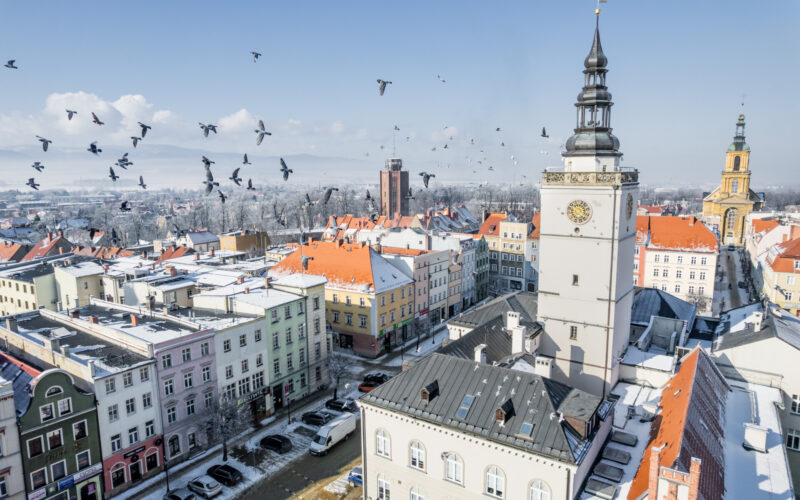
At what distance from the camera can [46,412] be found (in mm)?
28344

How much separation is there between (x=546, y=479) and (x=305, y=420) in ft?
82.8

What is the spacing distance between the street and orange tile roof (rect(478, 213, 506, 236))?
57439 mm

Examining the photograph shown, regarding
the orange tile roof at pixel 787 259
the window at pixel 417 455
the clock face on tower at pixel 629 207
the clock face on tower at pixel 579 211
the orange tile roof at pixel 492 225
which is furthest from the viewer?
the orange tile roof at pixel 492 225

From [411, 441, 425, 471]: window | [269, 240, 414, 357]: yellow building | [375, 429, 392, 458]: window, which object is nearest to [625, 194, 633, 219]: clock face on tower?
[411, 441, 425, 471]: window

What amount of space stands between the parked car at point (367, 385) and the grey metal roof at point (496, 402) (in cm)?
2033

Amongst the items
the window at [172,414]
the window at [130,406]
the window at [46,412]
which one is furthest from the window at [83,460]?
the window at [172,414]

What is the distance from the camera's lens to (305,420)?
41906 millimetres

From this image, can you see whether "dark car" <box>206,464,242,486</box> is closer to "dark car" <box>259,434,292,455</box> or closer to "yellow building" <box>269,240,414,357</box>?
"dark car" <box>259,434,292,455</box>

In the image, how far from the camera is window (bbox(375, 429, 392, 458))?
26656 mm

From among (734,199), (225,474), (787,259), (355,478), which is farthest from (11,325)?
(734,199)

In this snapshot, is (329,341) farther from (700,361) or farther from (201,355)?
(700,361)

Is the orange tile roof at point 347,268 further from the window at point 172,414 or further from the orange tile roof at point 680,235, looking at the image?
the orange tile roof at point 680,235

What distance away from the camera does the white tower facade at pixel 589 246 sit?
3144 centimetres

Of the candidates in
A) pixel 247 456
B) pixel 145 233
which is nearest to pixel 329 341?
pixel 247 456
